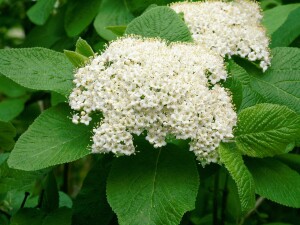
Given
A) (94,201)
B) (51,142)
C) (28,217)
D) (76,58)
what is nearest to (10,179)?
(28,217)

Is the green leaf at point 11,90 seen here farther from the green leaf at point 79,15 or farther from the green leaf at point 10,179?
the green leaf at point 10,179

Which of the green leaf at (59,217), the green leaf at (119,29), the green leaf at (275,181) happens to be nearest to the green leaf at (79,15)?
the green leaf at (119,29)

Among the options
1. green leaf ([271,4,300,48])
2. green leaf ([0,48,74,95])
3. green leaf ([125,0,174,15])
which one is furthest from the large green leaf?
green leaf ([0,48,74,95])

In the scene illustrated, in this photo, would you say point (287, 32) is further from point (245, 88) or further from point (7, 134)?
point (7, 134)

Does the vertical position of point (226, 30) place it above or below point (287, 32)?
above

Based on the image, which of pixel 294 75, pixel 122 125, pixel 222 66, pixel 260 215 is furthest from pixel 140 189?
pixel 260 215

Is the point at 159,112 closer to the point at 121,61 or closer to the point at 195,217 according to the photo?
the point at 121,61

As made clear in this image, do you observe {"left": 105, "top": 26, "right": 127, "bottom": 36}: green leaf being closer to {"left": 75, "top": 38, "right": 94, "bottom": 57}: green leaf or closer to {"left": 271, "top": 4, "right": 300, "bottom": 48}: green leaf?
{"left": 75, "top": 38, "right": 94, "bottom": 57}: green leaf
